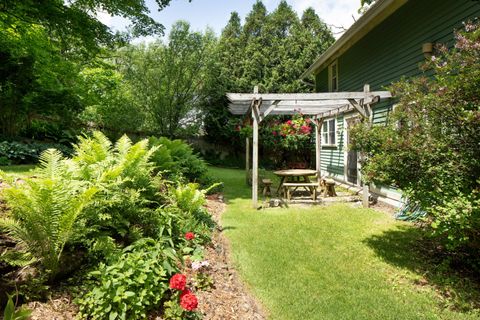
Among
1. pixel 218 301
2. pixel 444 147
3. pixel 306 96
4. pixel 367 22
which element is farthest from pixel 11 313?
pixel 367 22

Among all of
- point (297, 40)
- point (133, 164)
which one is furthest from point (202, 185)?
point (297, 40)

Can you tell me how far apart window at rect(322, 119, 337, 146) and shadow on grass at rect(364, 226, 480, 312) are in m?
6.95

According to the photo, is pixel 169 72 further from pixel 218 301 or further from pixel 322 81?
pixel 218 301

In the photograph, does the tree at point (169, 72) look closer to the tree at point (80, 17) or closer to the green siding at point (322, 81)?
the tree at point (80, 17)

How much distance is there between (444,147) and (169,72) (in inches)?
628

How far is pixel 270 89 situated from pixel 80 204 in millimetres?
17044

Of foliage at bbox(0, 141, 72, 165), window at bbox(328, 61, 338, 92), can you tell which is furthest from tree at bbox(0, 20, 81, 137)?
window at bbox(328, 61, 338, 92)

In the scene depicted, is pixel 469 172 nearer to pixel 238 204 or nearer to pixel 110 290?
pixel 110 290

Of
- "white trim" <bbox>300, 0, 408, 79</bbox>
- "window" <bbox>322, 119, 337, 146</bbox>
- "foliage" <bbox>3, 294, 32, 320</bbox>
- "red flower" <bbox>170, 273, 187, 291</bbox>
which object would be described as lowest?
"red flower" <bbox>170, 273, 187, 291</bbox>

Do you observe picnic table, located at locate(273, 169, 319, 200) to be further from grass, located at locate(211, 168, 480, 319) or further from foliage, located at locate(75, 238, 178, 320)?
foliage, located at locate(75, 238, 178, 320)

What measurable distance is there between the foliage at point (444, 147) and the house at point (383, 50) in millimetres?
1056

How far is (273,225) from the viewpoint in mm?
5895

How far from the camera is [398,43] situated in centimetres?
741

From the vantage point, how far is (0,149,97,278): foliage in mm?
2529
